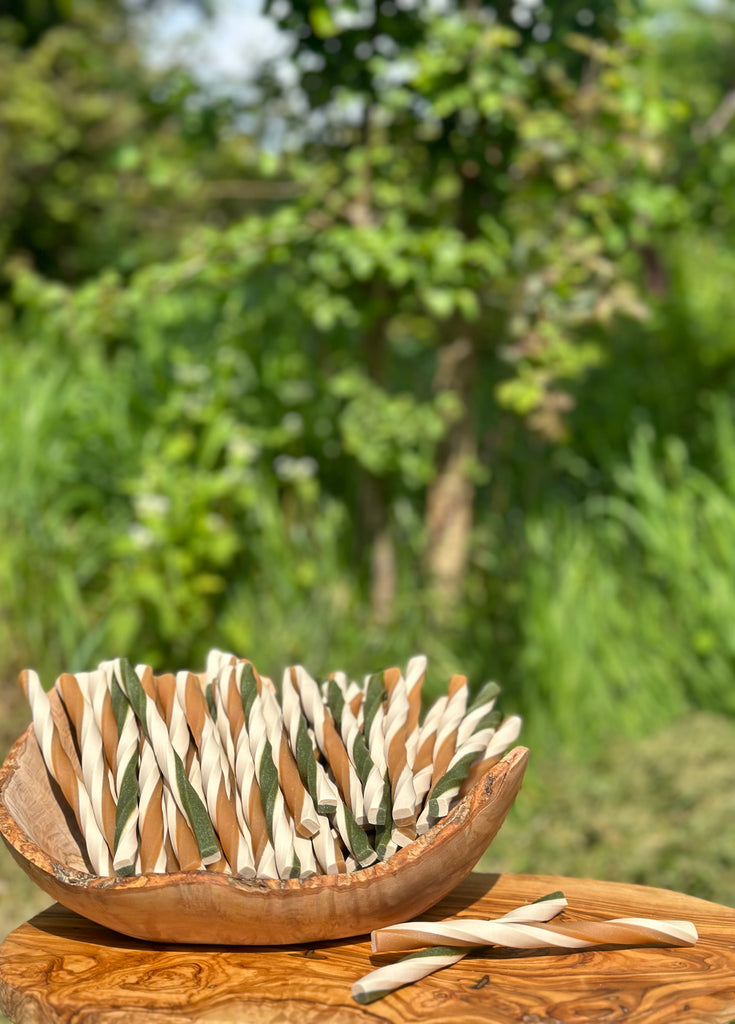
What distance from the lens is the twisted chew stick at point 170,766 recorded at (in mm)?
1110

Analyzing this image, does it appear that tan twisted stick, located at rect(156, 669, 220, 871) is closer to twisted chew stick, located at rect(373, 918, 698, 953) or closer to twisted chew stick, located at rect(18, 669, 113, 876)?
twisted chew stick, located at rect(18, 669, 113, 876)

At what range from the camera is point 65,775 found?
118cm

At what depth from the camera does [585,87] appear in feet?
10.2

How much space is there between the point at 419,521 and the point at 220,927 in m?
2.66

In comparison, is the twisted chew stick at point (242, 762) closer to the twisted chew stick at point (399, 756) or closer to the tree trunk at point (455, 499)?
the twisted chew stick at point (399, 756)

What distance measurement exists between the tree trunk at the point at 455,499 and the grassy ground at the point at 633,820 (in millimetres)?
762

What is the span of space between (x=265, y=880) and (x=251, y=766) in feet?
0.50

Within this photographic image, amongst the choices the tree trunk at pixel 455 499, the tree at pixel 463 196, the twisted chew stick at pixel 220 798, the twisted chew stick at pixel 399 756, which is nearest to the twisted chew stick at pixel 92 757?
the twisted chew stick at pixel 220 798

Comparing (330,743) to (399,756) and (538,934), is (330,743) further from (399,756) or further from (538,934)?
(538,934)

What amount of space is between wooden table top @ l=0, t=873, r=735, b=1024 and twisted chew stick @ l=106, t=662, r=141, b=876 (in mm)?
123

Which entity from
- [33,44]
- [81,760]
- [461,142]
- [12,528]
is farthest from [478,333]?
[33,44]

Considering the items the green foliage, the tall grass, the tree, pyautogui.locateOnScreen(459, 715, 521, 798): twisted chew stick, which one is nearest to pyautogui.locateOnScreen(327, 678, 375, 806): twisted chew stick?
pyautogui.locateOnScreen(459, 715, 521, 798): twisted chew stick

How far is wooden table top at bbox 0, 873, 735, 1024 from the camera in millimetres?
989

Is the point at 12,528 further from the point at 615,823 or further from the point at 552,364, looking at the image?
the point at 615,823
